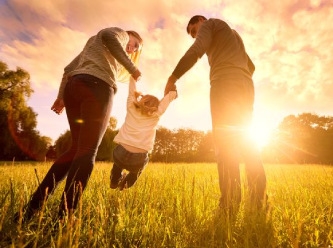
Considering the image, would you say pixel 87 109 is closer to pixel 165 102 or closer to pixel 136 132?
pixel 136 132

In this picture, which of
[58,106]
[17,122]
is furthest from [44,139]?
[58,106]

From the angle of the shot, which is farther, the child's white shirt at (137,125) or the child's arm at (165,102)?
the child's arm at (165,102)

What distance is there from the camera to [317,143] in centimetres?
3209

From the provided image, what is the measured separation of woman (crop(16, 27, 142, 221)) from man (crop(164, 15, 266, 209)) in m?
0.76

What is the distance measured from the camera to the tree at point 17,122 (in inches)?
1293

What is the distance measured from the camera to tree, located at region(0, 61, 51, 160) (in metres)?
32.8

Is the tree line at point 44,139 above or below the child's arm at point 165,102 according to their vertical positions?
above

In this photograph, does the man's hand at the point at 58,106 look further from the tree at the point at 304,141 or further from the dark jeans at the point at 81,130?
the tree at the point at 304,141

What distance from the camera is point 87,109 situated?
2.08 m

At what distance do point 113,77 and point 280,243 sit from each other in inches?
82.1

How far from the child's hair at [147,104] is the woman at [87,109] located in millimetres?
698

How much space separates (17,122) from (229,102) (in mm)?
39383

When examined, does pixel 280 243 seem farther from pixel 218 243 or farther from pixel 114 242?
pixel 114 242

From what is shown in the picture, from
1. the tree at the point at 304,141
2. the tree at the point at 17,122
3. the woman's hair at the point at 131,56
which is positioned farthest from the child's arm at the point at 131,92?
the tree at the point at 17,122
